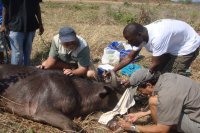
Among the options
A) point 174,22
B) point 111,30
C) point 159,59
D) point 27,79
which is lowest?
point 111,30

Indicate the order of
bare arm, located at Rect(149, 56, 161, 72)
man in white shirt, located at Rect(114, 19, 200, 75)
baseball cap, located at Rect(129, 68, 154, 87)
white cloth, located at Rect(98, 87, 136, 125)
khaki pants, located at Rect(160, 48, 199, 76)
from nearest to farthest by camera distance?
baseball cap, located at Rect(129, 68, 154, 87)
man in white shirt, located at Rect(114, 19, 200, 75)
bare arm, located at Rect(149, 56, 161, 72)
white cloth, located at Rect(98, 87, 136, 125)
khaki pants, located at Rect(160, 48, 199, 76)

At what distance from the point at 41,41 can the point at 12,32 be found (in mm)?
3321

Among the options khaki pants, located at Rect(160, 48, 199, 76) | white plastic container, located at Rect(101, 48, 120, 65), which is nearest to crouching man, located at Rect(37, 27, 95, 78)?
khaki pants, located at Rect(160, 48, 199, 76)

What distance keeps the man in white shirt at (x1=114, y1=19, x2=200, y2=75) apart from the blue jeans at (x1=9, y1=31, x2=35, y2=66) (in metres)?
2.02

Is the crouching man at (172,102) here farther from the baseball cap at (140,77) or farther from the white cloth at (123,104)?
the white cloth at (123,104)

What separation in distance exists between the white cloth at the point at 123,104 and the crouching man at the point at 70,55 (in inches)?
37.2

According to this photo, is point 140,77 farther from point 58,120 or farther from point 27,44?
point 27,44

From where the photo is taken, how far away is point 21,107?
20.8 feet

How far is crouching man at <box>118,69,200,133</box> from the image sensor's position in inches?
210

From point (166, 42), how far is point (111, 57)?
334 centimetres

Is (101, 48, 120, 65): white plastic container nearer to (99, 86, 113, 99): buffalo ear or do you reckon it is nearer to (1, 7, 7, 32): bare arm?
(99, 86, 113, 99): buffalo ear

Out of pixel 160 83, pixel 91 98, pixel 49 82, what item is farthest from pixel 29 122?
pixel 160 83

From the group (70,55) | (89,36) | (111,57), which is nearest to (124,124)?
(70,55)

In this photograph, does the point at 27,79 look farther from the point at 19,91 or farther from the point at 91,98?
the point at 91,98
